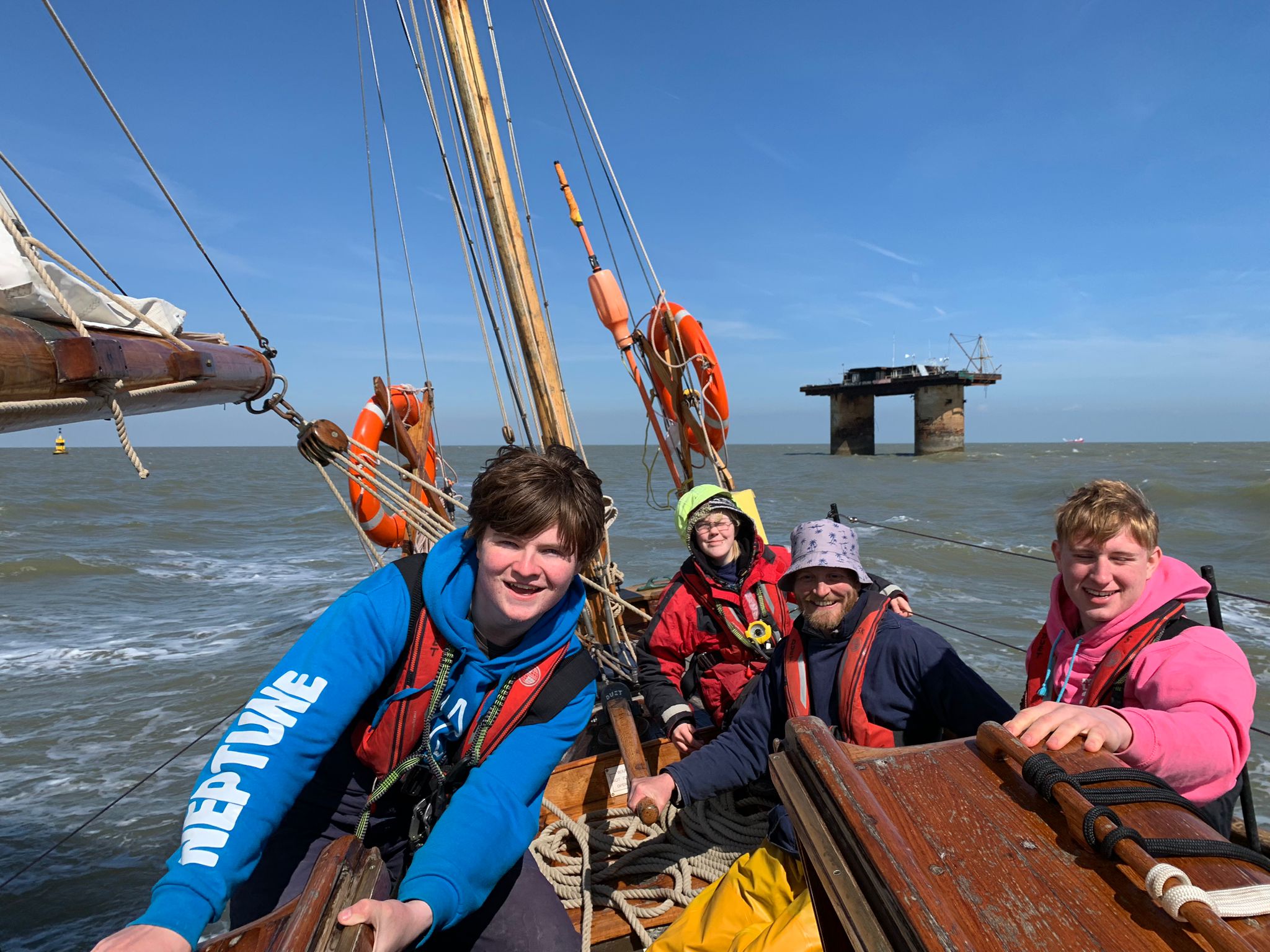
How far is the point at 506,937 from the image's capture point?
5.74 ft

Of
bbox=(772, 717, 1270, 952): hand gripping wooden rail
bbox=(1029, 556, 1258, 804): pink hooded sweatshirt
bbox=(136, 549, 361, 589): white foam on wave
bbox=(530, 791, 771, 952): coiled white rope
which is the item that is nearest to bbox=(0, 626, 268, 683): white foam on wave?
bbox=(136, 549, 361, 589): white foam on wave

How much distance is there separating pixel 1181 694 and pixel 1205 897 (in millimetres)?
837

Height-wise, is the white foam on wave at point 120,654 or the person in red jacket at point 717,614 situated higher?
the person in red jacket at point 717,614

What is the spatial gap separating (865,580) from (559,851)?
1.69 metres

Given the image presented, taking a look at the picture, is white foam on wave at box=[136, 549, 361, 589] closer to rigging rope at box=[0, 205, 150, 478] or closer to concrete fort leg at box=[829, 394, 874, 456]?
rigging rope at box=[0, 205, 150, 478]

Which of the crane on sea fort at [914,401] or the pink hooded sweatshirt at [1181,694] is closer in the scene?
the pink hooded sweatshirt at [1181,694]

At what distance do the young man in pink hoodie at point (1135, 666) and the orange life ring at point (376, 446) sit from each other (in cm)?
463

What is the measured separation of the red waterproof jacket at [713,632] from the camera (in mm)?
3445

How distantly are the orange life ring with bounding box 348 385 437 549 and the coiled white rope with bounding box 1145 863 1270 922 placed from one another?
17.0 ft

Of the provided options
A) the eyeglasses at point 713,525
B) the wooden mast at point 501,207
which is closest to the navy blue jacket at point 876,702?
the eyeglasses at point 713,525

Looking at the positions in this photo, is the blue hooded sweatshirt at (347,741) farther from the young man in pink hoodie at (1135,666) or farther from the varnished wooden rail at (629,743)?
the young man in pink hoodie at (1135,666)

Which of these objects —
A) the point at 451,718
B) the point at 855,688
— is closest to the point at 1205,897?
the point at 855,688

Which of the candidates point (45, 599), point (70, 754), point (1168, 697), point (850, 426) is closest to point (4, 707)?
point (70, 754)

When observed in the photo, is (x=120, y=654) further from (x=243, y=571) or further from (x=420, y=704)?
(x=420, y=704)
